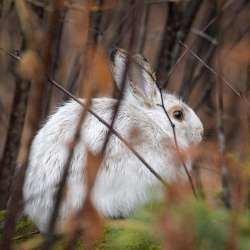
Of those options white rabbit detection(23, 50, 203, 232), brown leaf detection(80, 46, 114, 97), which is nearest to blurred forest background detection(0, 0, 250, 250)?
brown leaf detection(80, 46, 114, 97)

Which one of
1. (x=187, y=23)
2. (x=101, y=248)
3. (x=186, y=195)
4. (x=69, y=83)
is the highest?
(x=187, y=23)

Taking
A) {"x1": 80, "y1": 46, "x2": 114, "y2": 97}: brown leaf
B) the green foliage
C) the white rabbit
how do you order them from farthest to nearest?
the white rabbit → the green foliage → {"x1": 80, "y1": 46, "x2": 114, "y2": 97}: brown leaf

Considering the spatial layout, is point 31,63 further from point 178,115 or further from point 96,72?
point 178,115

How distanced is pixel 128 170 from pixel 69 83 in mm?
1966

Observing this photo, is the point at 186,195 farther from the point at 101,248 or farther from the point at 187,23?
the point at 187,23

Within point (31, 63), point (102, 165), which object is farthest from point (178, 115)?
point (31, 63)

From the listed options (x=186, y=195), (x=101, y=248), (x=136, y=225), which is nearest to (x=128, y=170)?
(x=101, y=248)

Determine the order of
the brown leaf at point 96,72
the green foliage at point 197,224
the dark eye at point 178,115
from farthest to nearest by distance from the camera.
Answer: the dark eye at point 178,115 → the green foliage at point 197,224 → the brown leaf at point 96,72

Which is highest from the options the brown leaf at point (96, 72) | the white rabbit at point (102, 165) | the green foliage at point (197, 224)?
the brown leaf at point (96, 72)

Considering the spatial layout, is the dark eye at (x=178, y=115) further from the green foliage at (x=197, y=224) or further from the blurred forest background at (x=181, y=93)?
the green foliage at (x=197, y=224)

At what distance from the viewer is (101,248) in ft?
12.4

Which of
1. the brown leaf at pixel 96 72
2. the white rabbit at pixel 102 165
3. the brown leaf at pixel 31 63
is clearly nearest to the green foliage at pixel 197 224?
the brown leaf at pixel 96 72

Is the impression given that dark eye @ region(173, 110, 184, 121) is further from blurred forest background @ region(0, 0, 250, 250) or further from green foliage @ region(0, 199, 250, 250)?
green foliage @ region(0, 199, 250, 250)

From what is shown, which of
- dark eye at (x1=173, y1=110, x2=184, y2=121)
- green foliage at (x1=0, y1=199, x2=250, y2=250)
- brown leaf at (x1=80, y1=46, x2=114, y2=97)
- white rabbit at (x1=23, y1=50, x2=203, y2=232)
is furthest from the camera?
dark eye at (x1=173, y1=110, x2=184, y2=121)
